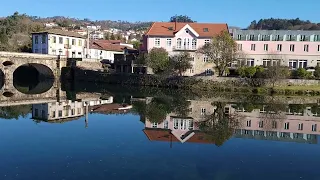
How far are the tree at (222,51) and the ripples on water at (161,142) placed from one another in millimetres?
16813

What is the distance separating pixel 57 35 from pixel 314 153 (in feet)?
200

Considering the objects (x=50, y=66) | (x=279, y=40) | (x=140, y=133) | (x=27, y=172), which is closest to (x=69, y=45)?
(x=50, y=66)

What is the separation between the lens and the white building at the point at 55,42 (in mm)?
69750

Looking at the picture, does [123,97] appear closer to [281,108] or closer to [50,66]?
[281,108]

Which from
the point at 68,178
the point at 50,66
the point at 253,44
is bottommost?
the point at 68,178

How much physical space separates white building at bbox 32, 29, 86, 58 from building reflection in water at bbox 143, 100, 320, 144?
44.5 m

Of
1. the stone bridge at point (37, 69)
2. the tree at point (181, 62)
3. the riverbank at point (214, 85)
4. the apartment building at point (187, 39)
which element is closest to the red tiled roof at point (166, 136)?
the stone bridge at point (37, 69)

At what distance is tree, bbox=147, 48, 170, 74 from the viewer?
187 feet

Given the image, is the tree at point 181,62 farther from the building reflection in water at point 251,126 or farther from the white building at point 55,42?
the white building at point 55,42

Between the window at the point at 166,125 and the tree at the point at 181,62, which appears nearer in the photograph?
the window at the point at 166,125

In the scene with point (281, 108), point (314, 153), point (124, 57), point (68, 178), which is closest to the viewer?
point (68, 178)

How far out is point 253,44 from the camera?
62969 millimetres

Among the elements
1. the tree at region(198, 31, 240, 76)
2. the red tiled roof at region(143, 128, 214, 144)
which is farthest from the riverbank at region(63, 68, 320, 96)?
the red tiled roof at region(143, 128, 214, 144)

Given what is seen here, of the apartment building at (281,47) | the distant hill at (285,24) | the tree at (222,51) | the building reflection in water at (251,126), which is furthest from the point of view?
the distant hill at (285,24)
